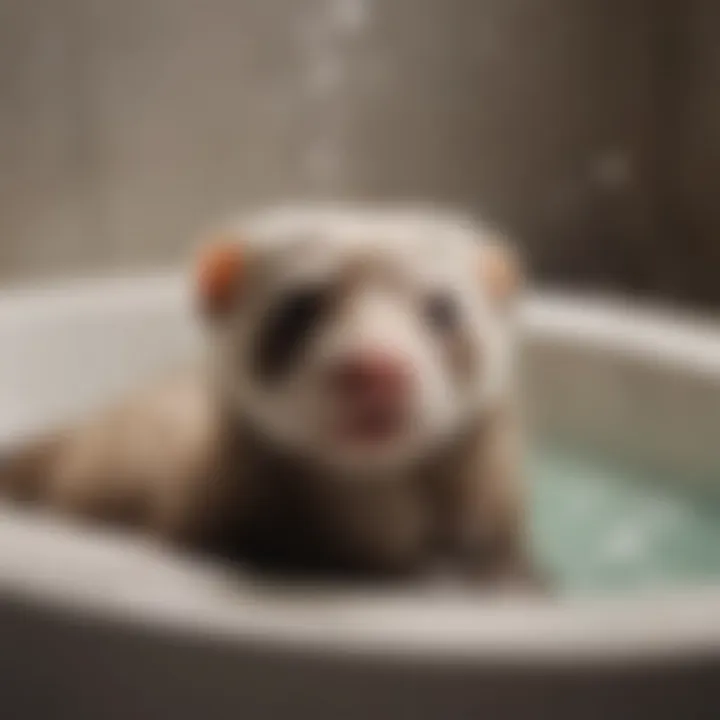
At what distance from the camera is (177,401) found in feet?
3.06

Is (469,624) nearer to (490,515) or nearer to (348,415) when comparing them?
(348,415)

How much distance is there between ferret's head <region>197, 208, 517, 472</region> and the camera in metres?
0.69

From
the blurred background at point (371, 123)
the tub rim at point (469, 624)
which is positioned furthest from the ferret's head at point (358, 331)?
the blurred background at point (371, 123)

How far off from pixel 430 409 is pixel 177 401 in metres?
0.27

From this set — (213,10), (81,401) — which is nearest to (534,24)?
(213,10)

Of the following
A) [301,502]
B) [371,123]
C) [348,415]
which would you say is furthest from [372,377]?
[371,123]

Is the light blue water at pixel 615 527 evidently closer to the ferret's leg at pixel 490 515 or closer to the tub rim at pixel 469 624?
the ferret's leg at pixel 490 515

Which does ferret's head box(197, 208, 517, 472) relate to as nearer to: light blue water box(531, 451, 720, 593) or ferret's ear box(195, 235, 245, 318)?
ferret's ear box(195, 235, 245, 318)

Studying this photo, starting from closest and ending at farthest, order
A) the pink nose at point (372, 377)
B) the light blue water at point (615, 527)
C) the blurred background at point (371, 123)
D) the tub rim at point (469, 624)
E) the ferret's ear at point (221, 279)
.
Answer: the tub rim at point (469, 624) → the pink nose at point (372, 377) → the ferret's ear at point (221, 279) → the light blue water at point (615, 527) → the blurred background at point (371, 123)

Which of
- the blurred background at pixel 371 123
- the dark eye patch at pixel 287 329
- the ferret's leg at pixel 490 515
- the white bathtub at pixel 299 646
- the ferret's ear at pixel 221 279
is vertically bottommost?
the white bathtub at pixel 299 646

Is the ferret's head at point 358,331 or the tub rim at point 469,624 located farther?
the ferret's head at point 358,331

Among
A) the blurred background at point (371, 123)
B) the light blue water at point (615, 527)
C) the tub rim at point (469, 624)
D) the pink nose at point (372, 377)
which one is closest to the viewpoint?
the tub rim at point (469, 624)

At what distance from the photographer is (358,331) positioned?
698 millimetres

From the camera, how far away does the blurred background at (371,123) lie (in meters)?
1.26
